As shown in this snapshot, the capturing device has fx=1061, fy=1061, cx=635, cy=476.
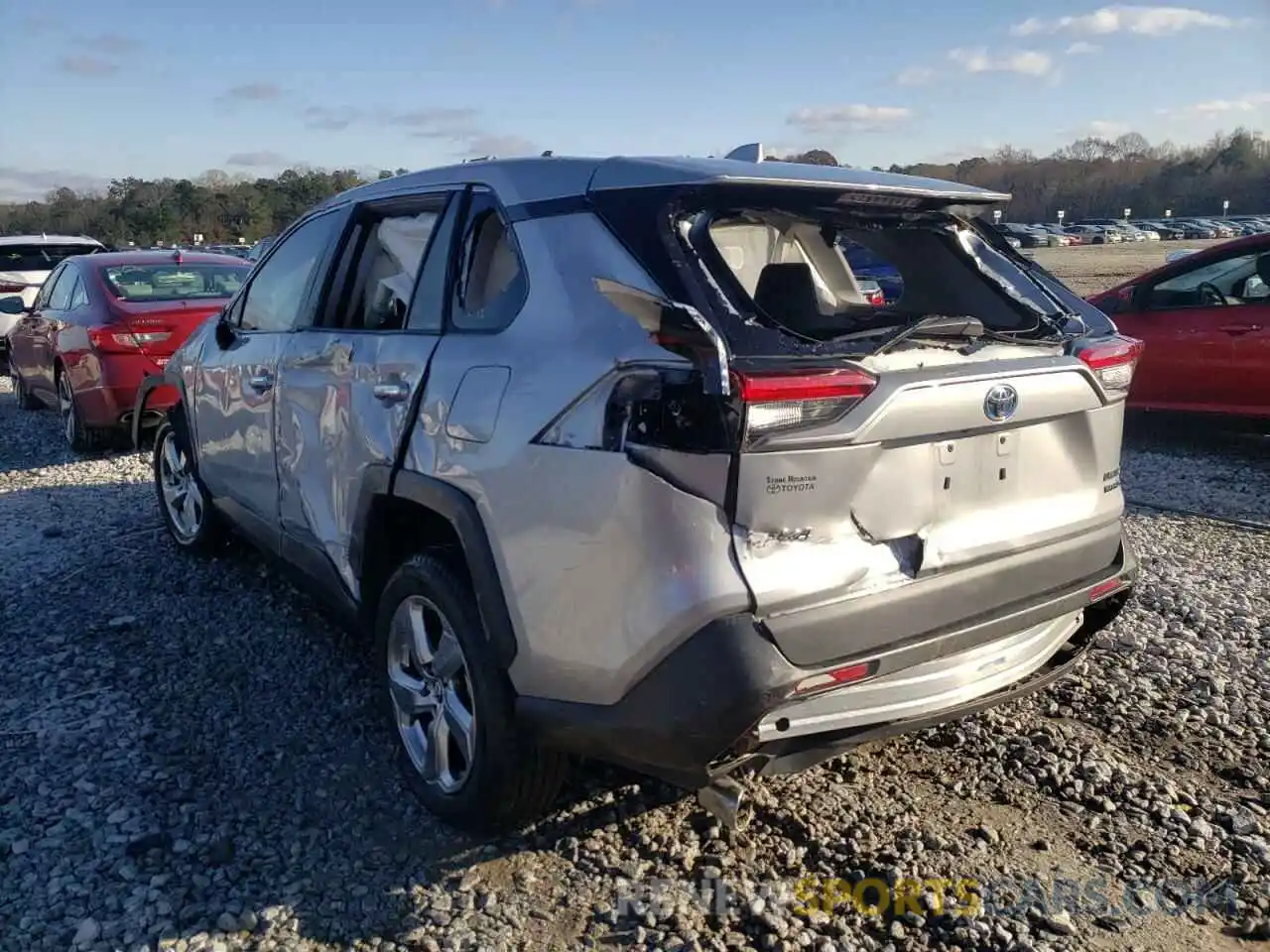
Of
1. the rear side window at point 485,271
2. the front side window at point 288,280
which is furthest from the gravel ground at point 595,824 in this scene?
the rear side window at point 485,271

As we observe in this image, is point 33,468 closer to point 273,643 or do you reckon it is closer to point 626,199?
point 273,643

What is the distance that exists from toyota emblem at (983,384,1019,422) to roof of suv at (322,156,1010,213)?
0.63 m

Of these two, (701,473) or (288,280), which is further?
(288,280)

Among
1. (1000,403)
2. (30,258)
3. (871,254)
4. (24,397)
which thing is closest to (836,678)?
(1000,403)

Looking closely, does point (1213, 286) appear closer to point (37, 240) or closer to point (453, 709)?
point (453, 709)

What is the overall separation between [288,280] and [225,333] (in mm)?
563

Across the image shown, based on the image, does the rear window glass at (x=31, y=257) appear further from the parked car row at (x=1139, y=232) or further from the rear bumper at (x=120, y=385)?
the parked car row at (x=1139, y=232)

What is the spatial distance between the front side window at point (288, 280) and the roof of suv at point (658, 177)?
1006mm

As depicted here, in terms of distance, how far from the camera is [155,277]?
27.9 ft

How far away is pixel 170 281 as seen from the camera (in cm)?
851

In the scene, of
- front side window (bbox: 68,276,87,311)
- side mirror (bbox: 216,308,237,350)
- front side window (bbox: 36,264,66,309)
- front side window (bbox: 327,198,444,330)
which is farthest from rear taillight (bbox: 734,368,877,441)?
front side window (bbox: 36,264,66,309)

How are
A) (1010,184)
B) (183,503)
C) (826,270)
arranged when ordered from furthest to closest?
(1010,184) < (183,503) < (826,270)

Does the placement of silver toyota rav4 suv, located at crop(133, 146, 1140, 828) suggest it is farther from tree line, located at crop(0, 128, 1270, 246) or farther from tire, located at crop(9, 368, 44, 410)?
tree line, located at crop(0, 128, 1270, 246)

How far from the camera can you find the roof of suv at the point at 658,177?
265 cm
